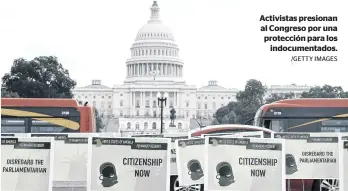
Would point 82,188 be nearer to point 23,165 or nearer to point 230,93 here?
point 23,165

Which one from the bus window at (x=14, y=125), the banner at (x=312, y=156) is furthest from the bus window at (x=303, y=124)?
the banner at (x=312, y=156)

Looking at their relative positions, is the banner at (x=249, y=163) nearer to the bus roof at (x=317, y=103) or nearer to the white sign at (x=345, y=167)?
the white sign at (x=345, y=167)

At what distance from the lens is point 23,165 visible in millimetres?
8984

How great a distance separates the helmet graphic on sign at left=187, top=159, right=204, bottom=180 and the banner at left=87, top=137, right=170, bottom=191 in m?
1.17

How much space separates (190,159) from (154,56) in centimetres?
13214

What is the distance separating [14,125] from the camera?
21641 mm

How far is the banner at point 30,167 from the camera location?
29.4ft

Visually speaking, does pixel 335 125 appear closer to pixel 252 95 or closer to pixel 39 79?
pixel 39 79

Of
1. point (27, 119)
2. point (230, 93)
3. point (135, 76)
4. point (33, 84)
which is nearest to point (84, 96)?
point (135, 76)

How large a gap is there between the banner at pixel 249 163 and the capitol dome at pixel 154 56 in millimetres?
132660

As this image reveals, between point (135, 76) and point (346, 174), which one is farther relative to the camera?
point (135, 76)

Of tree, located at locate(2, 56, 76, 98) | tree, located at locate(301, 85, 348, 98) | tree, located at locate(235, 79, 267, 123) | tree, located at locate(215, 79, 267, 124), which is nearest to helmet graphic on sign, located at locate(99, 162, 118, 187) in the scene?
tree, located at locate(2, 56, 76, 98)

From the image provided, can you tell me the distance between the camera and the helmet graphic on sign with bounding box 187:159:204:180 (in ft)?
34.4

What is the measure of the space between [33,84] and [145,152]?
56676 mm
